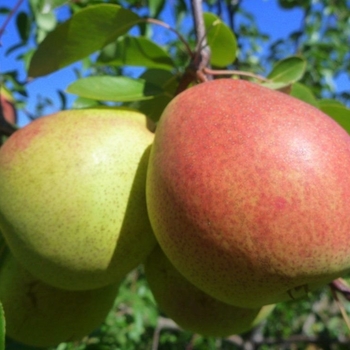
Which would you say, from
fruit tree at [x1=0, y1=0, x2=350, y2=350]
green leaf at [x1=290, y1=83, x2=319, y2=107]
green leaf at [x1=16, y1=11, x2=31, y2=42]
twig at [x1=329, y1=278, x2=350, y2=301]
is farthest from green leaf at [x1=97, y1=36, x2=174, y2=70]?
green leaf at [x1=16, y1=11, x2=31, y2=42]

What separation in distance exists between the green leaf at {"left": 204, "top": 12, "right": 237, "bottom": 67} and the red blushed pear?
1.29 feet

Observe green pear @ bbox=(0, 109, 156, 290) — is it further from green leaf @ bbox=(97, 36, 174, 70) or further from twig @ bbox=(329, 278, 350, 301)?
twig @ bbox=(329, 278, 350, 301)

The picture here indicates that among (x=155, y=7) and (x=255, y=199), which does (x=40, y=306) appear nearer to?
(x=255, y=199)

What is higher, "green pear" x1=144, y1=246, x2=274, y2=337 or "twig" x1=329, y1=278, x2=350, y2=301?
"twig" x1=329, y1=278, x2=350, y2=301

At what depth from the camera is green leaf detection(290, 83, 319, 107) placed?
1223 mm

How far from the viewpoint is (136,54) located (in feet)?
4.30

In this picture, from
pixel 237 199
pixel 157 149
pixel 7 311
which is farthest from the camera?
pixel 7 311

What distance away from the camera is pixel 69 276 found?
3.33 ft

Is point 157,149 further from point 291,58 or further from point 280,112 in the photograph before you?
point 291,58

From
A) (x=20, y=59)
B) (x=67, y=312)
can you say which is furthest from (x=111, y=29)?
(x=20, y=59)

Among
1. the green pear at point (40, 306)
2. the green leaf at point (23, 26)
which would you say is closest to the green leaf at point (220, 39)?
the green pear at point (40, 306)

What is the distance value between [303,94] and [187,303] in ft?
1.92

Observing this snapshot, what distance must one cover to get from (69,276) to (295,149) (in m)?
0.52

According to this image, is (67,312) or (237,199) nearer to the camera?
(237,199)
